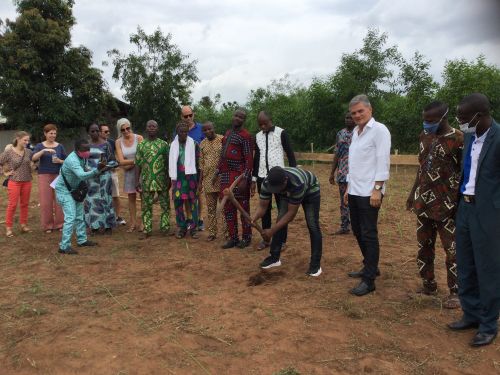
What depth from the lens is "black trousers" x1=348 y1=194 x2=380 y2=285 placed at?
386 centimetres

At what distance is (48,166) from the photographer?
6.52m

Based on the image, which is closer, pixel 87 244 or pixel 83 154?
pixel 83 154

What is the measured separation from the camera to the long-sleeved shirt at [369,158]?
373 cm

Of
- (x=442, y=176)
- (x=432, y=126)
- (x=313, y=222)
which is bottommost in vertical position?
(x=313, y=222)

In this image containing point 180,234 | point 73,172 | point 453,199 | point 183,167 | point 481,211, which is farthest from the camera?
point 180,234

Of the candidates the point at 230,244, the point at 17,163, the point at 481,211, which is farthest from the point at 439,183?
the point at 17,163

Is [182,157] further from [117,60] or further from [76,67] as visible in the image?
[117,60]

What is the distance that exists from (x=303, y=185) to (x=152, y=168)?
2688 mm

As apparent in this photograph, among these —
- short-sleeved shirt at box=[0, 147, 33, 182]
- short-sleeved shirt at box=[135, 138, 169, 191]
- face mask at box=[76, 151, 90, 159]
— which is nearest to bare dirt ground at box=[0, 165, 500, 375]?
short-sleeved shirt at box=[135, 138, 169, 191]

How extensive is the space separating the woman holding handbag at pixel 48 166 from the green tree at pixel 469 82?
13.7m

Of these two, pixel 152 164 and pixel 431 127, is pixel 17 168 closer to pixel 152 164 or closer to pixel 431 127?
pixel 152 164

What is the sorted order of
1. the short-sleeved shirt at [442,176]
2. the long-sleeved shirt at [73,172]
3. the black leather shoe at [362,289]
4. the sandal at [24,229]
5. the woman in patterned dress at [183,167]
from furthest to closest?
the sandal at [24,229] < the woman in patterned dress at [183,167] < the long-sleeved shirt at [73,172] < the black leather shoe at [362,289] < the short-sleeved shirt at [442,176]

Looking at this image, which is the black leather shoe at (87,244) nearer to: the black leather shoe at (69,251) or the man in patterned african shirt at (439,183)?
the black leather shoe at (69,251)

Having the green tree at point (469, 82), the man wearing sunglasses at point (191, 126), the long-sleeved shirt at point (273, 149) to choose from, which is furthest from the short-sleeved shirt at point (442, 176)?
the green tree at point (469, 82)
